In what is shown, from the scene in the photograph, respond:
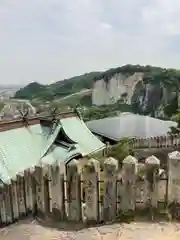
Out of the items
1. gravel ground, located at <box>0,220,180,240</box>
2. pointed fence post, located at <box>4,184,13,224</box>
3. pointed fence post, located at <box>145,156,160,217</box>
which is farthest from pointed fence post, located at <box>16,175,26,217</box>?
pointed fence post, located at <box>145,156,160,217</box>

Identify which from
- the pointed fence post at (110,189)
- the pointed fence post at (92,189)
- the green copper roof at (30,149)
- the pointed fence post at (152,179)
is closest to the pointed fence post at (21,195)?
the green copper roof at (30,149)

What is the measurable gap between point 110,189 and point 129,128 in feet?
54.0

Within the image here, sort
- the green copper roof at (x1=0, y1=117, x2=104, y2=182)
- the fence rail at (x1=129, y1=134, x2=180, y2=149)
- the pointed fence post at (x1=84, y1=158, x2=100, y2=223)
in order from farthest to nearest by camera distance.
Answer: the fence rail at (x1=129, y1=134, x2=180, y2=149), the green copper roof at (x1=0, y1=117, x2=104, y2=182), the pointed fence post at (x1=84, y1=158, x2=100, y2=223)

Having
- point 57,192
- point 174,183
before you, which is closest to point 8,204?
point 57,192

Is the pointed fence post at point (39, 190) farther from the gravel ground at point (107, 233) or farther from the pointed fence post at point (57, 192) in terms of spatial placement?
the gravel ground at point (107, 233)

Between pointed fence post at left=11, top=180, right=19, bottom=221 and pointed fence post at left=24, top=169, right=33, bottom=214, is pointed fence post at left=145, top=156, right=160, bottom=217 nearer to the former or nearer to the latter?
pointed fence post at left=24, top=169, right=33, bottom=214

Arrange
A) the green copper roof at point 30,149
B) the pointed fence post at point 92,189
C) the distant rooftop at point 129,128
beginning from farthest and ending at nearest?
the distant rooftop at point 129,128
the green copper roof at point 30,149
the pointed fence post at point 92,189

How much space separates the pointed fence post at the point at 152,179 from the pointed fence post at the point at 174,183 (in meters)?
0.25

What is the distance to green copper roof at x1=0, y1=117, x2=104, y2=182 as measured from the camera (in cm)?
923

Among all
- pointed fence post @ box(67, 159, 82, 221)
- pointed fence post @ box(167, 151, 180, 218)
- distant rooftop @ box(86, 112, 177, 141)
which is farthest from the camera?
distant rooftop @ box(86, 112, 177, 141)

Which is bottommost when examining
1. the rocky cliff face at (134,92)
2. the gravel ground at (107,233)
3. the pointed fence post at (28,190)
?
the gravel ground at (107,233)

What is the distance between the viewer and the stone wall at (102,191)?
5.46 metres

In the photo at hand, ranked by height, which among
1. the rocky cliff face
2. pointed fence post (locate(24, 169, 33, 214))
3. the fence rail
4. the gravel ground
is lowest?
the fence rail

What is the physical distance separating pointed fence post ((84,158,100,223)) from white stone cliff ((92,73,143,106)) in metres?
55.3
